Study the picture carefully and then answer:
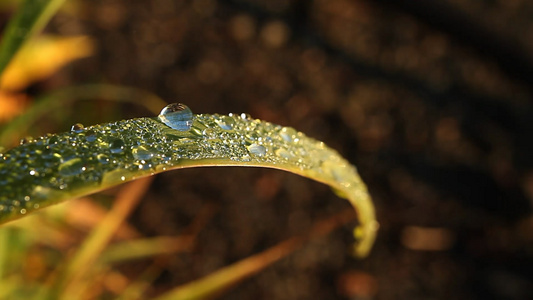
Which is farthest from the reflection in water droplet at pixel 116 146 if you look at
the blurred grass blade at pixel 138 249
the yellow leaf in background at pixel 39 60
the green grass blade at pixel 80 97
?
the yellow leaf in background at pixel 39 60

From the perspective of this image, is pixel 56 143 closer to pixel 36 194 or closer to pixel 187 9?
pixel 36 194

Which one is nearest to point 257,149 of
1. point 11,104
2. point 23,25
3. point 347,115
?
point 23,25

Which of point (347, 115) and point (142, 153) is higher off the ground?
point (347, 115)

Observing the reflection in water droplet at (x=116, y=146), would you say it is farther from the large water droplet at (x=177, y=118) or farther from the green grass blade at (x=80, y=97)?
the green grass blade at (x=80, y=97)

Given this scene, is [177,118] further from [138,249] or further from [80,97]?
[80,97]

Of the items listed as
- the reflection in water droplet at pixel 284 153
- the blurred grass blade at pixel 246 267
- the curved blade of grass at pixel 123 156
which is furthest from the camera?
the blurred grass blade at pixel 246 267
